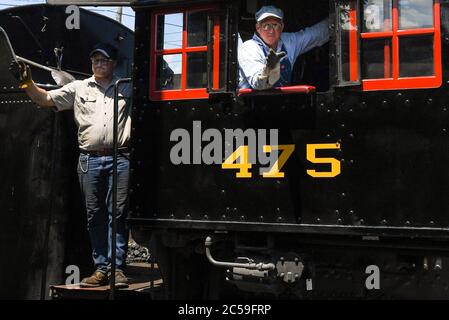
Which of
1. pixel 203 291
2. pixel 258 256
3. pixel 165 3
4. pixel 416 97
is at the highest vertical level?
pixel 165 3

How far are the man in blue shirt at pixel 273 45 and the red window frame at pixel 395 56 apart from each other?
0.37 m

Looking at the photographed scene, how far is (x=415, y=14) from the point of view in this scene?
372 centimetres

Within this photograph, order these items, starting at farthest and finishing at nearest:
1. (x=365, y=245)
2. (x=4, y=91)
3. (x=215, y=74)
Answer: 1. (x=4, y=91)
2. (x=215, y=74)
3. (x=365, y=245)

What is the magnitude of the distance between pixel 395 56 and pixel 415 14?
279 millimetres

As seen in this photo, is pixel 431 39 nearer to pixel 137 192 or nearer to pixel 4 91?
pixel 137 192

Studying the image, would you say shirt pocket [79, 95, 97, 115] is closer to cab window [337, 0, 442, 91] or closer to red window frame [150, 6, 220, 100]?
red window frame [150, 6, 220, 100]

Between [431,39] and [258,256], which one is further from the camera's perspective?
[258,256]

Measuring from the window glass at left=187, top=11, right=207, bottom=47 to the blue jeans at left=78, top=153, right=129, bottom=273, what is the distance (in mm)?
1058

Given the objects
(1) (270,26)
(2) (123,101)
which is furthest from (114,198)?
(1) (270,26)

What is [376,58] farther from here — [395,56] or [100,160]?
[100,160]

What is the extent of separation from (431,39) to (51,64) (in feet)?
10.9

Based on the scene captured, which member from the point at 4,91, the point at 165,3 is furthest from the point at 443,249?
the point at 4,91

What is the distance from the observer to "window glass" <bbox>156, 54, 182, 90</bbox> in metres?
4.32

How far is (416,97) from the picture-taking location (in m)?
3.66
